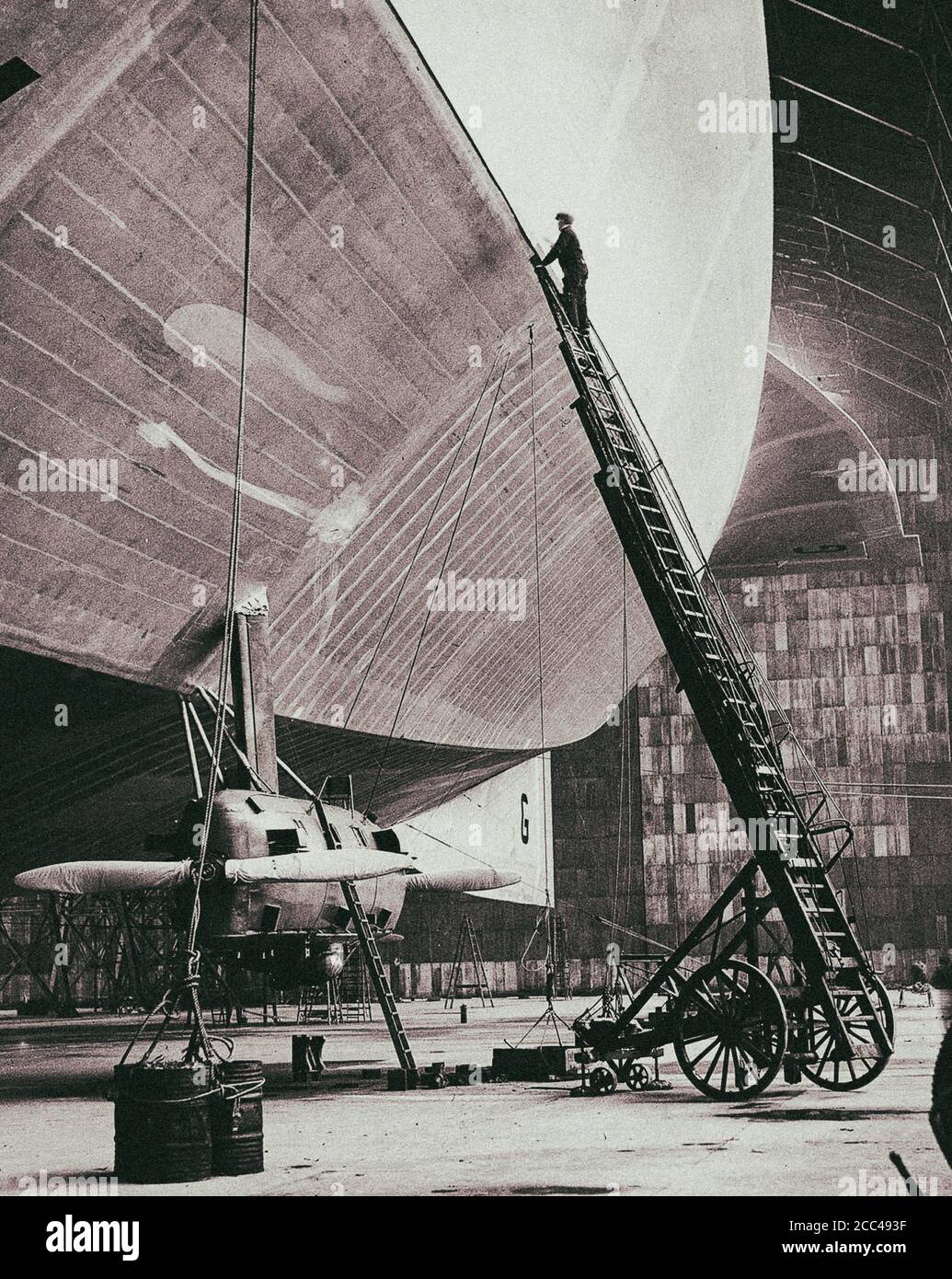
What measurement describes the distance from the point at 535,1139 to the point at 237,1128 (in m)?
2.51

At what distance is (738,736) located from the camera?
12578mm

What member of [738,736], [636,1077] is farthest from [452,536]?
[636,1077]

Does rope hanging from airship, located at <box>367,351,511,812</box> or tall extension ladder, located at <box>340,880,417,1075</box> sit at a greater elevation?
rope hanging from airship, located at <box>367,351,511,812</box>

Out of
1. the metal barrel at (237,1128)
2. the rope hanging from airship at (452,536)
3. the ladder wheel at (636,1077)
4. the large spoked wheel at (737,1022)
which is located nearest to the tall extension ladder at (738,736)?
the large spoked wheel at (737,1022)

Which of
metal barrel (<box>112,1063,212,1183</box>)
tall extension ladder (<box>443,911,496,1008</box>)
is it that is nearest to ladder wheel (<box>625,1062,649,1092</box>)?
metal barrel (<box>112,1063,212,1183</box>)

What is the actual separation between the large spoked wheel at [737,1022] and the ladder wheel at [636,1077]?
5.36 feet

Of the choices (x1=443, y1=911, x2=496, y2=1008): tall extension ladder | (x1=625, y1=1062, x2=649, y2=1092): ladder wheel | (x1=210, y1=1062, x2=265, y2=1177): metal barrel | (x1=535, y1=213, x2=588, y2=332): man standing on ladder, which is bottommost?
(x1=443, y1=911, x2=496, y2=1008): tall extension ladder

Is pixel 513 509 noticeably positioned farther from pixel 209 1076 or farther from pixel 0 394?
pixel 209 1076

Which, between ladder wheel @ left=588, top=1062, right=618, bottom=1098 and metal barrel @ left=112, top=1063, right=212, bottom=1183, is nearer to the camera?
metal barrel @ left=112, top=1063, right=212, bottom=1183

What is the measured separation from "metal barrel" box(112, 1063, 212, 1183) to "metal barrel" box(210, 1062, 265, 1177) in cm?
13

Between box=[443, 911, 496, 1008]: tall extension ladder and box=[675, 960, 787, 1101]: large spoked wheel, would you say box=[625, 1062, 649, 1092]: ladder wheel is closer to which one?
box=[675, 960, 787, 1101]: large spoked wheel

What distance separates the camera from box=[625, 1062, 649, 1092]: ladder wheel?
14.0 metres

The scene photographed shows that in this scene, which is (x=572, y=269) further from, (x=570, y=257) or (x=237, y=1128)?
(x=237, y=1128)

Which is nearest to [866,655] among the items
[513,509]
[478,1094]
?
[513,509]
